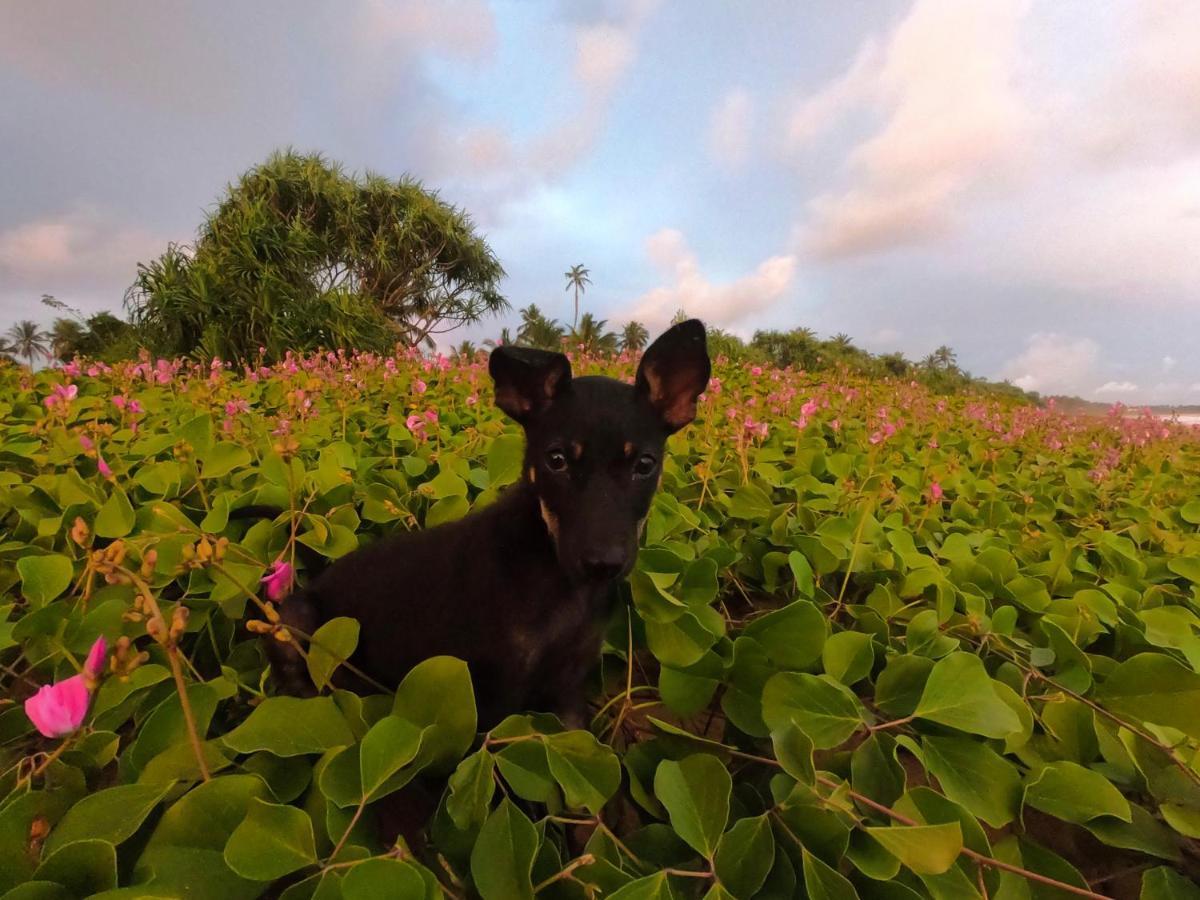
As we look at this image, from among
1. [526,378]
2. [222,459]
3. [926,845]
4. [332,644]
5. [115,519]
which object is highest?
[526,378]

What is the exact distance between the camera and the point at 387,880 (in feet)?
2.69

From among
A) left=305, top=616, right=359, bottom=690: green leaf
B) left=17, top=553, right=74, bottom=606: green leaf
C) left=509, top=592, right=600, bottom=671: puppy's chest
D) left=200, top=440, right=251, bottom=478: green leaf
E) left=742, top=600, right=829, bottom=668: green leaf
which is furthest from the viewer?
left=200, top=440, right=251, bottom=478: green leaf

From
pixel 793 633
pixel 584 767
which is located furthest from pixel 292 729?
pixel 793 633

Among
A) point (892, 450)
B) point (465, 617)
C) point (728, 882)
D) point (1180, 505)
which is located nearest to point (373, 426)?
point (465, 617)

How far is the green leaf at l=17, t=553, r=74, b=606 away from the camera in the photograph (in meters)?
1.49

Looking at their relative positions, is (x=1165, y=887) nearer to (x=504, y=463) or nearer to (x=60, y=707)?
(x=60, y=707)

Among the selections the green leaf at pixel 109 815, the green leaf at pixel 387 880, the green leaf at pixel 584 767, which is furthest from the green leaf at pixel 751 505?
the green leaf at pixel 109 815

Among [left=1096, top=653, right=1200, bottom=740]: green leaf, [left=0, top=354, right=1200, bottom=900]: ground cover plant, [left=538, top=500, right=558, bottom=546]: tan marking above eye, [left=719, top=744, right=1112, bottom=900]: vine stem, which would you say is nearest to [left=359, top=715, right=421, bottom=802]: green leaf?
[left=0, top=354, right=1200, bottom=900]: ground cover plant

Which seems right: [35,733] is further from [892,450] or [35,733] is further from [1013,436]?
[1013,436]

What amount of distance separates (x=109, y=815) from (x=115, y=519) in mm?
1215

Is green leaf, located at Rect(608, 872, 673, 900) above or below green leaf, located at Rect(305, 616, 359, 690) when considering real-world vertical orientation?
below

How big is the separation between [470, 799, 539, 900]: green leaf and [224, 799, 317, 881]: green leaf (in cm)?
27

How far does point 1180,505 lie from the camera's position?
11.3ft

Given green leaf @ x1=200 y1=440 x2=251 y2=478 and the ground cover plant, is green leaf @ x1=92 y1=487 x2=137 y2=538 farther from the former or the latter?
green leaf @ x1=200 y1=440 x2=251 y2=478
